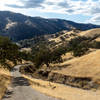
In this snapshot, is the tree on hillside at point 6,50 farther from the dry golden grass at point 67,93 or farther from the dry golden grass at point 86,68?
the dry golden grass at point 86,68

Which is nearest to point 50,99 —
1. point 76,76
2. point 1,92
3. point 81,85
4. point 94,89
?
point 1,92

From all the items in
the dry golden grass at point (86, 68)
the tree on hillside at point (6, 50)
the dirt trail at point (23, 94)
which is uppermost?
the tree on hillside at point (6, 50)

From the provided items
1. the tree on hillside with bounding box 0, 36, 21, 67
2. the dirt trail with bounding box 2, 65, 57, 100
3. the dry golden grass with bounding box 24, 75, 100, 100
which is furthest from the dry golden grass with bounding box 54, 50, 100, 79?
the dirt trail with bounding box 2, 65, 57, 100

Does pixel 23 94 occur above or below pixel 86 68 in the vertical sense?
above

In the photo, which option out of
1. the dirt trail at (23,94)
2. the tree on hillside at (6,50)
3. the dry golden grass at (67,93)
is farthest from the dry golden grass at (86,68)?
the dirt trail at (23,94)

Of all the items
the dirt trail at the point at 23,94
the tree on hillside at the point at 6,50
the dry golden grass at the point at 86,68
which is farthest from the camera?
the dry golden grass at the point at 86,68

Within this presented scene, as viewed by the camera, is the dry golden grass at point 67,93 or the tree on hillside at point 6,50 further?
the tree on hillside at point 6,50

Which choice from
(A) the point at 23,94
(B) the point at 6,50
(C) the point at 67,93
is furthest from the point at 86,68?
(A) the point at 23,94

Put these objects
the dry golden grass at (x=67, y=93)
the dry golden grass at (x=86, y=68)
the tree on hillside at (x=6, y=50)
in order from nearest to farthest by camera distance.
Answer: the dry golden grass at (x=67, y=93), the tree on hillside at (x=6, y=50), the dry golden grass at (x=86, y=68)

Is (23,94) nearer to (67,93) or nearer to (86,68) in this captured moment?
(67,93)

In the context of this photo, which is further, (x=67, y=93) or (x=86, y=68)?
(x=86, y=68)

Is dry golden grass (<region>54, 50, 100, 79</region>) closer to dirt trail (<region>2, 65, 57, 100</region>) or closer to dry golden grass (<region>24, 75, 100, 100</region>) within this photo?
dry golden grass (<region>24, 75, 100, 100</region>)

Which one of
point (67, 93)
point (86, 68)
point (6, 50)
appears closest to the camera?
point (67, 93)

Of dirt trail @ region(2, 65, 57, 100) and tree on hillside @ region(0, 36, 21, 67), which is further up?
tree on hillside @ region(0, 36, 21, 67)
